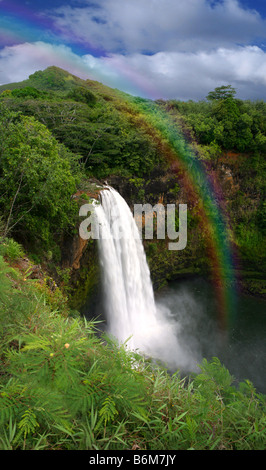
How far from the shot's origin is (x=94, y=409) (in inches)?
81.5

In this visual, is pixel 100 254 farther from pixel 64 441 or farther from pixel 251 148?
pixel 251 148

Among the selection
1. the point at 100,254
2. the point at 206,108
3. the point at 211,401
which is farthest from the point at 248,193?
the point at 211,401

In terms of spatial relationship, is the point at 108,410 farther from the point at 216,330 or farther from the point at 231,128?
the point at 231,128

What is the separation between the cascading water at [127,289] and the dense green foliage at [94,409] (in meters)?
8.30

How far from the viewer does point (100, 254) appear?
1103cm

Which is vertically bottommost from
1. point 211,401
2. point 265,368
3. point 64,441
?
point 265,368

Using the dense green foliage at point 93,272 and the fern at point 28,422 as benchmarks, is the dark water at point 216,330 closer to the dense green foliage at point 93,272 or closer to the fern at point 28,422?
the dense green foliage at point 93,272

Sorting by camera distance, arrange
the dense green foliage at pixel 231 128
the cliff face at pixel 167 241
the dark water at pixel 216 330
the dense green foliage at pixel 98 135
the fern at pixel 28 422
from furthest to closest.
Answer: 1. the dense green foliage at pixel 231 128
2. the dense green foliage at pixel 98 135
3. the dark water at pixel 216 330
4. the cliff face at pixel 167 241
5. the fern at pixel 28 422

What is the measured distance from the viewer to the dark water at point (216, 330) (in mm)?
11664

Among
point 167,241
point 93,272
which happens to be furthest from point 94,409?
point 167,241

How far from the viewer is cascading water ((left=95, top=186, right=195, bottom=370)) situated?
36.7ft


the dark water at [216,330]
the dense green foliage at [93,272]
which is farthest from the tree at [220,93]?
the dark water at [216,330]

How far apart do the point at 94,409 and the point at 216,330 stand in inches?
517
